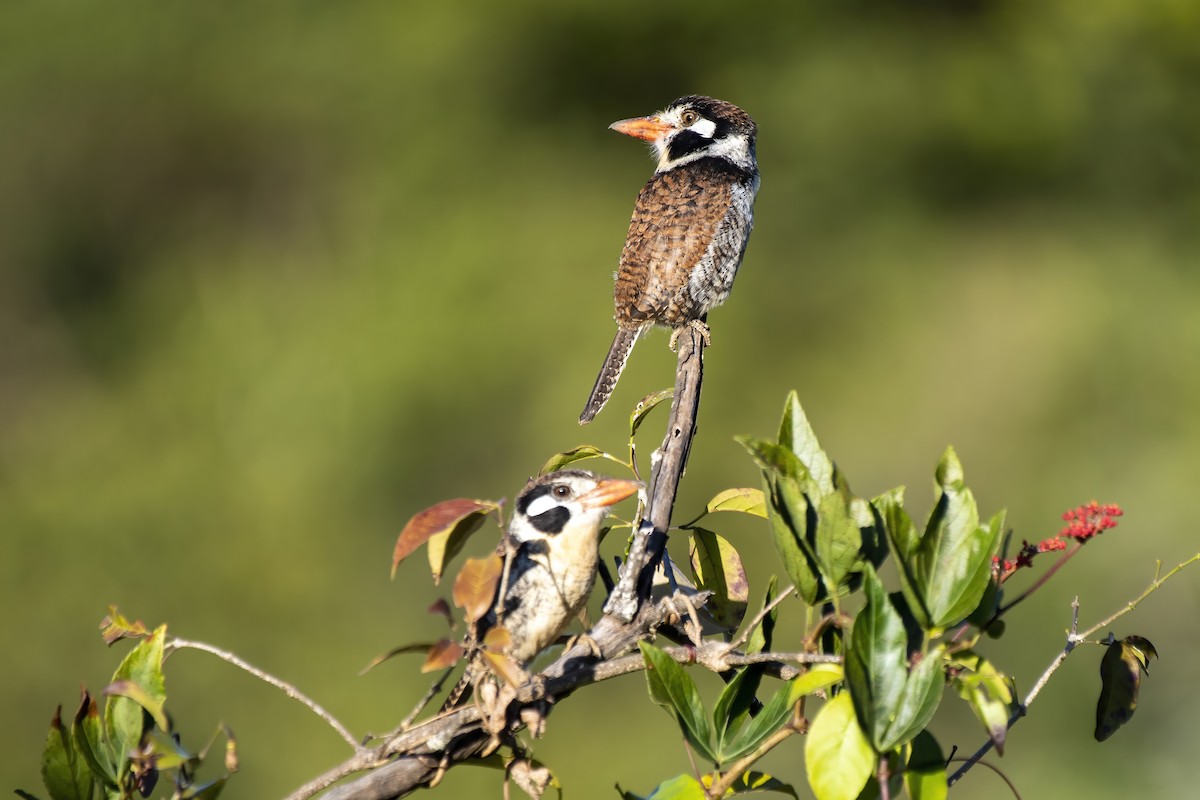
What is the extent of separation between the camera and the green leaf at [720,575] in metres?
2.18

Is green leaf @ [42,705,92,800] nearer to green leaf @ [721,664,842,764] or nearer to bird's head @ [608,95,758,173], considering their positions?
green leaf @ [721,664,842,764]

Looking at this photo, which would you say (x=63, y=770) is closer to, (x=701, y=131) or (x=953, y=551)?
(x=953, y=551)

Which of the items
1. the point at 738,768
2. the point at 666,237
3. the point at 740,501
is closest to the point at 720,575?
the point at 740,501

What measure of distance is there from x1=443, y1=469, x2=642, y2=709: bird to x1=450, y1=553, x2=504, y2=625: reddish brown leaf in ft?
2.44

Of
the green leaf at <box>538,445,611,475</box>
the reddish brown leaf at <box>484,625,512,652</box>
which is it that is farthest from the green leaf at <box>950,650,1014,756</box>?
the green leaf at <box>538,445,611,475</box>

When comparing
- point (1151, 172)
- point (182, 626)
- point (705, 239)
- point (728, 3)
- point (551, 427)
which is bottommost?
point (182, 626)

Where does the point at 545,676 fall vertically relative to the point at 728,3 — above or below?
below

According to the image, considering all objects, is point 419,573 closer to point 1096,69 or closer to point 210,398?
point 210,398

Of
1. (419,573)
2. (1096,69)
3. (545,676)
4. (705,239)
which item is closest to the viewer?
(545,676)

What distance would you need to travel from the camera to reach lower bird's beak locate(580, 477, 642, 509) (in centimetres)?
236

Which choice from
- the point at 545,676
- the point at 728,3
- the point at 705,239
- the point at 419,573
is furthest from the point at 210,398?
the point at 545,676

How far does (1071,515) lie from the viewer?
1.78 meters

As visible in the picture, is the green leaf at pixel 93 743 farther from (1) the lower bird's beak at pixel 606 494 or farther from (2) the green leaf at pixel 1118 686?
(2) the green leaf at pixel 1118 686

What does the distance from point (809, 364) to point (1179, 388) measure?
8.52 ft
